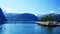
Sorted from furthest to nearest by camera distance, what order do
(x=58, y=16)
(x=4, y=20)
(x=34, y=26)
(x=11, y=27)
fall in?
(x=34, y=26) < (x=11, y=27) < (x=58, y=16) < (x=4, y=20)

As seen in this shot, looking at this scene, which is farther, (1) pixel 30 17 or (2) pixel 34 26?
(2) pixel 34 26

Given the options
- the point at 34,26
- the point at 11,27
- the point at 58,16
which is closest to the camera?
the point at 58,16

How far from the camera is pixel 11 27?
21.6 ft

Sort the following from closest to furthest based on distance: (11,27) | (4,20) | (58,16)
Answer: (4,20), (58,16), (11,27)

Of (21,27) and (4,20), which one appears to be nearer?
(4,20)

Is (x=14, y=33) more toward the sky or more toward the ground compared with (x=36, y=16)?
more toward the ground

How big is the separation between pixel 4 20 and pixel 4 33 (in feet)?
1.71

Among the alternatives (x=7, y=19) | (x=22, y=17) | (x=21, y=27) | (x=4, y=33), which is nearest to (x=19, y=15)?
(x=22, y=17)

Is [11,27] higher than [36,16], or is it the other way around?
[36,16]

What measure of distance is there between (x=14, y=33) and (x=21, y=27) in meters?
1.42

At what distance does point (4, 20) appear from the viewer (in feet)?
17.7

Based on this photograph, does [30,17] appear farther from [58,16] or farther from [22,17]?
[58,16]

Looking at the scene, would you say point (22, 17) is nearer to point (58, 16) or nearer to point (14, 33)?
point (14, 33)

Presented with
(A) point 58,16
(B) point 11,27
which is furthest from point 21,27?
(A) point 58,16
